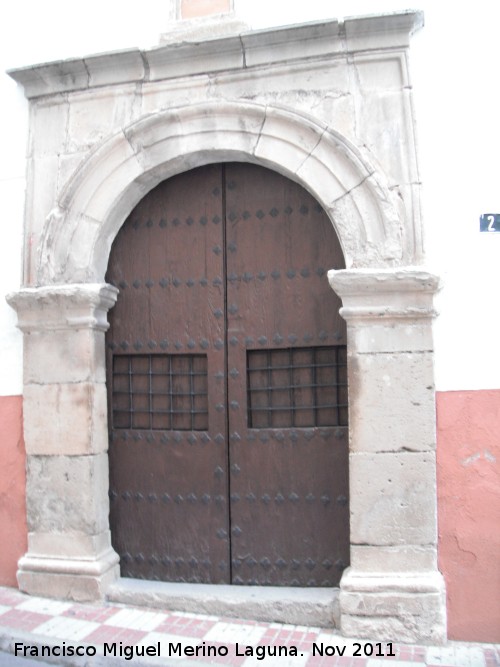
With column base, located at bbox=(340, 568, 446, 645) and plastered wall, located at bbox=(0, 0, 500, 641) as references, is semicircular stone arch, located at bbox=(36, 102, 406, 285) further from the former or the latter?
column base, located at bbox=(340, 568, 446, 645)

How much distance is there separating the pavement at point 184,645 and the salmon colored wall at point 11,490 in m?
0.35

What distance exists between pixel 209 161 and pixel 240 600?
2.48 metres

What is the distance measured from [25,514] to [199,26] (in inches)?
120

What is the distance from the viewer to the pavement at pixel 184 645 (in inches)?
121

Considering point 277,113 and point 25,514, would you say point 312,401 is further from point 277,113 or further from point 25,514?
point 25,514

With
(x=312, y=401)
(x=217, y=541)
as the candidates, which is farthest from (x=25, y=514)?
(x=312, y=401)

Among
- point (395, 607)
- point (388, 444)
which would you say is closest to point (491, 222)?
point (388, 444)

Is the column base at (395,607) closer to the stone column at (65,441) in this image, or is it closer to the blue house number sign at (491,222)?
the stone column at (65,441)

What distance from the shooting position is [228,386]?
3760mm

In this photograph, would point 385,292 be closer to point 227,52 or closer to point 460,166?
point 460,166

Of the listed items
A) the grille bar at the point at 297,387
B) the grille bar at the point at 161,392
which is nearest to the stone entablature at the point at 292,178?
the grille bar at the point at 161,392

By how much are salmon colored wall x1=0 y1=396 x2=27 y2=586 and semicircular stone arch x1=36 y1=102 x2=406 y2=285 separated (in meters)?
0.85

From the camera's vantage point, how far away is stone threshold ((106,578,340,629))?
135 inches

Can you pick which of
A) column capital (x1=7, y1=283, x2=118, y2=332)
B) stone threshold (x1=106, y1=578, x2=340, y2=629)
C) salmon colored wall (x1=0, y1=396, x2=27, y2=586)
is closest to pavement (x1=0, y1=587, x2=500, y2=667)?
stone threshold (x1=106, y1=578, x2=340, y2=629)
